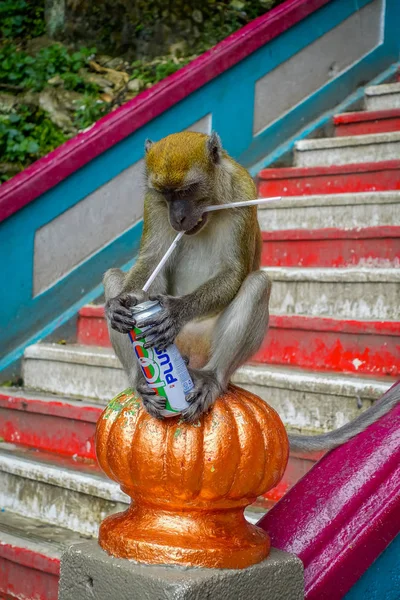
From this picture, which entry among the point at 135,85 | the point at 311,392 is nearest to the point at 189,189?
the point at 311,392

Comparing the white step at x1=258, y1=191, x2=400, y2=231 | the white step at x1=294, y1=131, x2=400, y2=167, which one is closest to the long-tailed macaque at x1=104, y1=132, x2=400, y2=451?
the white step at x1=258, y1=191, x2=400, y2=231

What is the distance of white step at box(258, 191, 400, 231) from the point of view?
4395mm

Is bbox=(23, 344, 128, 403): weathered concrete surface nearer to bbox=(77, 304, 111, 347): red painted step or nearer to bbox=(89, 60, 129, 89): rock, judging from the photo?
bbox=(77, 304, 111, 347): red painted step

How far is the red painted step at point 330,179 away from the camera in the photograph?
4.79 meters

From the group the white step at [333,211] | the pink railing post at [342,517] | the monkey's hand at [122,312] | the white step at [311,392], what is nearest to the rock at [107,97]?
the white step at [333,211]

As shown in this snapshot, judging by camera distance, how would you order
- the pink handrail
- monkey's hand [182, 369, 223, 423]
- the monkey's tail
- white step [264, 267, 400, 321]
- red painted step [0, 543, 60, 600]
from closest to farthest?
1. monkey's hand [182, 369, 223, 423]
2. the monkey's tail
3. red painted step [0, 543, 60, 600]
4. white step [264, 267, 400, 321]
5. the pink handrail

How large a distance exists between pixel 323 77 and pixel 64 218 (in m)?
2.43

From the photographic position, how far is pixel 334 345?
3.60 metres

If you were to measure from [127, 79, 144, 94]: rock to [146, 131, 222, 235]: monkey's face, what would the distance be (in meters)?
4.49

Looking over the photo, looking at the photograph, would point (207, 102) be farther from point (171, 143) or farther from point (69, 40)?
point (171, 143)

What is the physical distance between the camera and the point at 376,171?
4.84 meters

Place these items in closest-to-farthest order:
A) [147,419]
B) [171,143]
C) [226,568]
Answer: [226,568] < [147,419] < [171,143]

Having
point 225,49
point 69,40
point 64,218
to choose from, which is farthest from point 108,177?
point 69,40

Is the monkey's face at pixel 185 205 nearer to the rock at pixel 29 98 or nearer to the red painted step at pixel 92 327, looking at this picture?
the red painted step at pixel 92 327
